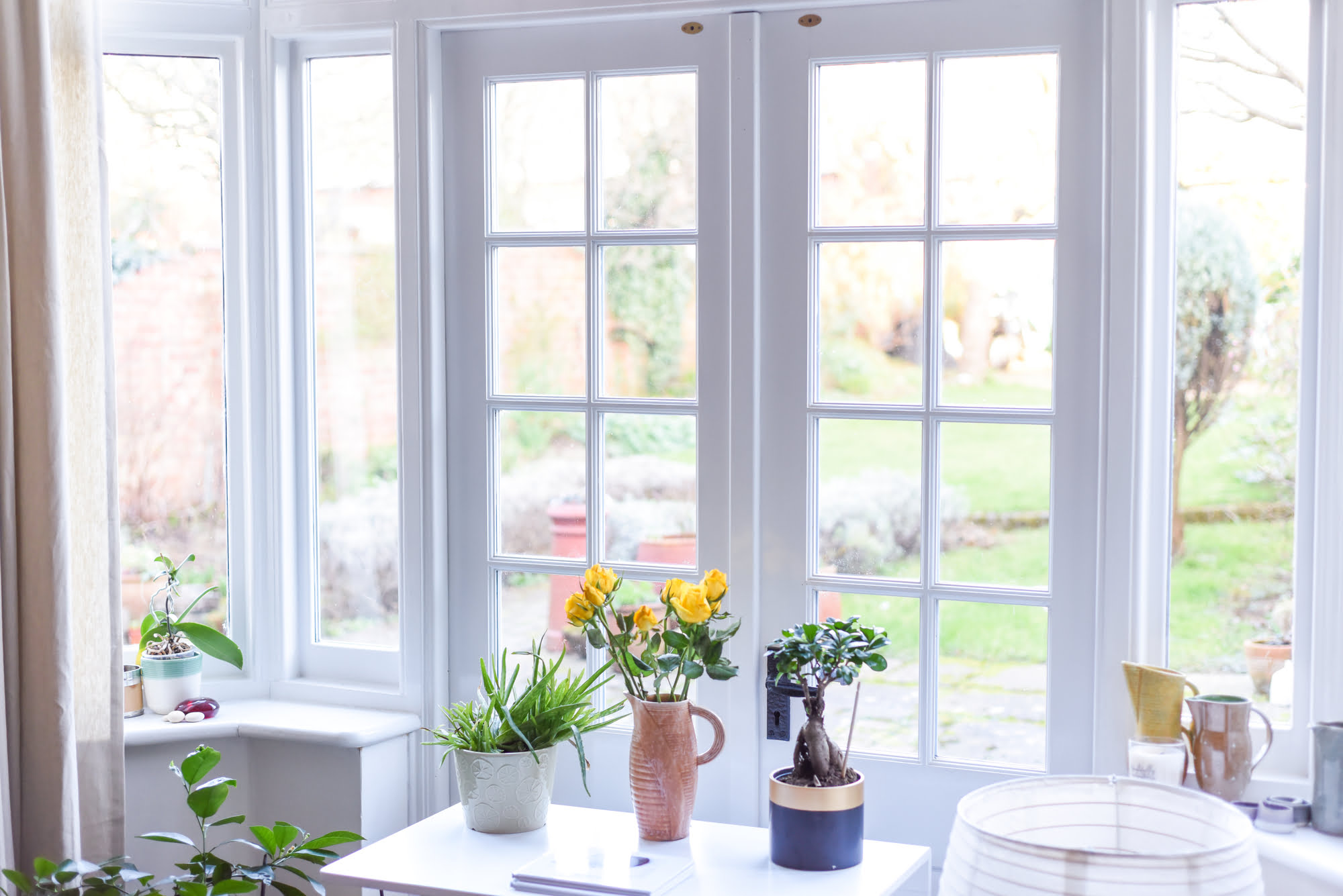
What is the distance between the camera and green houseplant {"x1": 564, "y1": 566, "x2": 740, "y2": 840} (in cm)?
202

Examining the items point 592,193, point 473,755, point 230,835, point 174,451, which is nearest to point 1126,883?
→ point 473,755

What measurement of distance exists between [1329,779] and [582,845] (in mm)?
Result: 1175

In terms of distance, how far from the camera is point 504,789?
2096mm

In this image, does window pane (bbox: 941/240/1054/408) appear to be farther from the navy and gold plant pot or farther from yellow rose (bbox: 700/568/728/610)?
the navy and gold plant pot

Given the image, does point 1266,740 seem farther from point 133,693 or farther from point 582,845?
point 133,693

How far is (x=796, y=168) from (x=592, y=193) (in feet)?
1.32

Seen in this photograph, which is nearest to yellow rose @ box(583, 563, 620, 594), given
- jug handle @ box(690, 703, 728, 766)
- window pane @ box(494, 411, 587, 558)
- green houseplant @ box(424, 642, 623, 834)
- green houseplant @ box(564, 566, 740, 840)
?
green houseplant @ box(564, 566, 740, 840)

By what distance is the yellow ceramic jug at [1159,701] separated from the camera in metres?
2.09

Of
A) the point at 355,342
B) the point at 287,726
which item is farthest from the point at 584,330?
the point at 287,726

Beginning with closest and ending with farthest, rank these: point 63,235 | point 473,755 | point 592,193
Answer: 1. point 473,755
2. point 63,235
3. point 592,193

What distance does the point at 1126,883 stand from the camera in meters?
1.07

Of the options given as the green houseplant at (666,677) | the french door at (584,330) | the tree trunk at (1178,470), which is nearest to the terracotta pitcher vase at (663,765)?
the green houseplant at (666,677)

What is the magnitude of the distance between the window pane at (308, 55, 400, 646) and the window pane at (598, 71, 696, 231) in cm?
46

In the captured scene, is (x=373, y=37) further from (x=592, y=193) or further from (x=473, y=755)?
(x=473, y=755)
